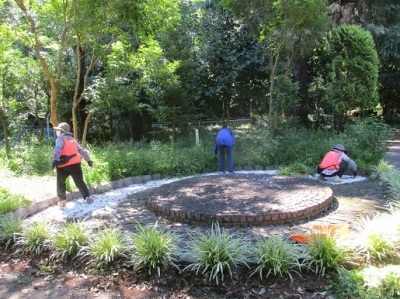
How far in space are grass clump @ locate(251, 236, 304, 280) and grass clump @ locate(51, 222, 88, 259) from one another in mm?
2023

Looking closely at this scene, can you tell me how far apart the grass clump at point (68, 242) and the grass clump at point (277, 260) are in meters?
2.02

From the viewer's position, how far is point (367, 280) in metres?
3.27

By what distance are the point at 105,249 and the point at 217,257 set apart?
1.23 meters

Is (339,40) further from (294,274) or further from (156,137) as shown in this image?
(294,274)

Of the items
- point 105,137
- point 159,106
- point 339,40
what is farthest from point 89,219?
point 105,137

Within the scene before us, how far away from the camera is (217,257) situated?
366 cm

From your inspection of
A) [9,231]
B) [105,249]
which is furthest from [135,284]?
[9,231]

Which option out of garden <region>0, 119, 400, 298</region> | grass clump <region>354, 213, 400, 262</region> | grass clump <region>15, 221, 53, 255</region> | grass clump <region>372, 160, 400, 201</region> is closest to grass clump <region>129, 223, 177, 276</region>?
garden <region>0, 119, 400, 298</region>

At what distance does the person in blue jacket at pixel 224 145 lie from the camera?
30.3ft

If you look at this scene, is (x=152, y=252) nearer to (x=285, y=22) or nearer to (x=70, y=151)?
(x=70, y=151)

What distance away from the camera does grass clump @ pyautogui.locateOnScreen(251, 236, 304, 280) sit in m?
3.57

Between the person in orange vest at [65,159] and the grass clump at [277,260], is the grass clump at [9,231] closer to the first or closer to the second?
the person in orange vest at [65,159]

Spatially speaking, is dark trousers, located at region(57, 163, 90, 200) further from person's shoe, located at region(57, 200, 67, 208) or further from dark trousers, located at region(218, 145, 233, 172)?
dark trousers, located at region(218, 145, 233, 172)

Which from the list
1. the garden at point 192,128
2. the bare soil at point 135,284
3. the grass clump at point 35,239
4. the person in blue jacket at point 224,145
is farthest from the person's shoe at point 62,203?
the person in blue jacket at point 224,145
